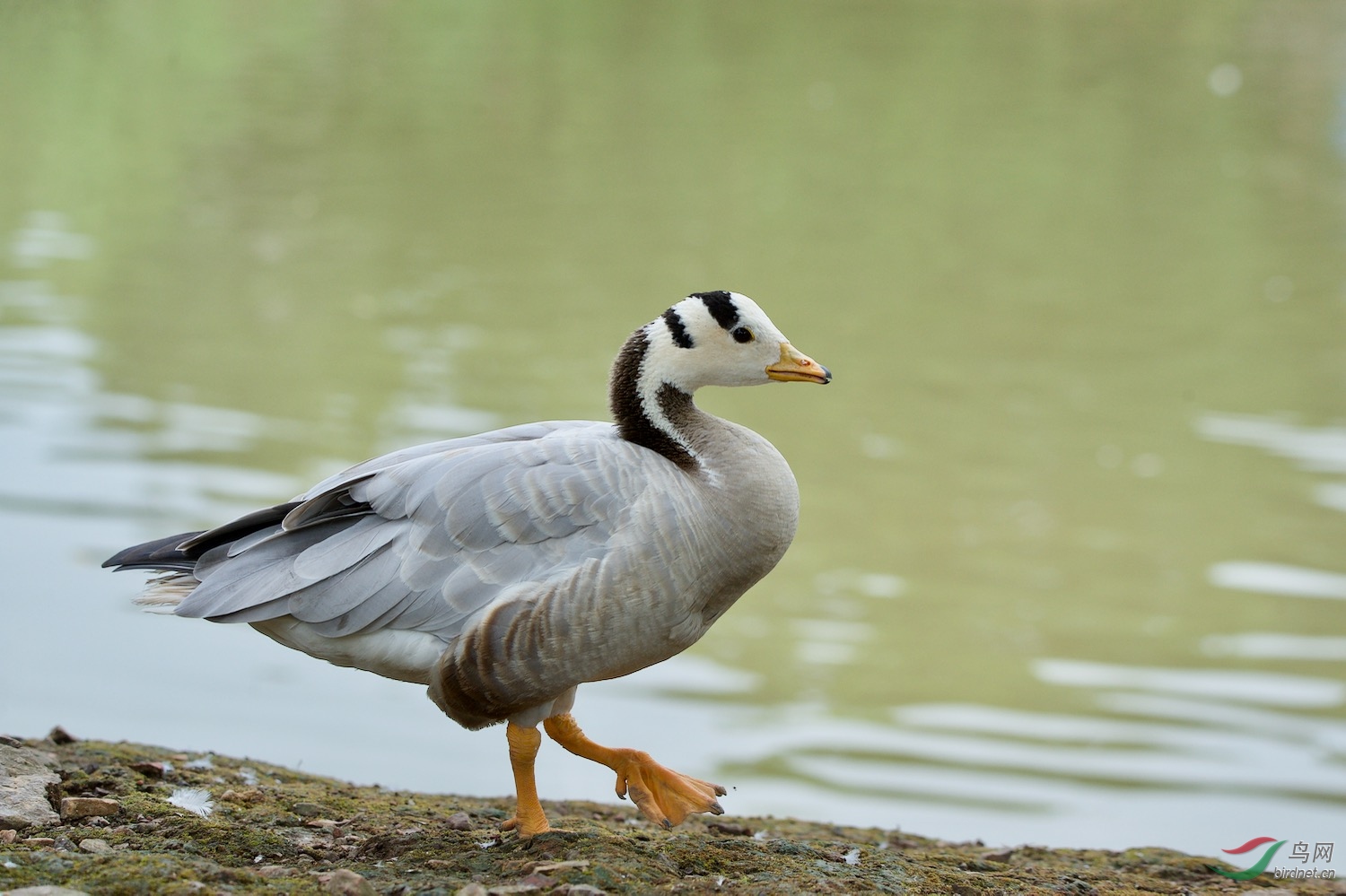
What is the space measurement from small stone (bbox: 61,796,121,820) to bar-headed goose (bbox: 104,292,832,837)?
28.0 inches

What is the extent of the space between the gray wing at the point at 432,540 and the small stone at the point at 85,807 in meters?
0.75

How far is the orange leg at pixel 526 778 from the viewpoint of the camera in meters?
4.89

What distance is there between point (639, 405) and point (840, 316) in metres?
13.9

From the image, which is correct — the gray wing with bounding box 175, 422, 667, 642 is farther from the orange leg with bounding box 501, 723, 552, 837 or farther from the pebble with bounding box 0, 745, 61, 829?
the pebble with bounding box 0, 745, 61, 829

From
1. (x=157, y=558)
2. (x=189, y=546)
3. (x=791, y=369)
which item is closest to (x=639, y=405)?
(x=791, y=369)

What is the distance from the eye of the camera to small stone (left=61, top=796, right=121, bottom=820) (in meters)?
4.79

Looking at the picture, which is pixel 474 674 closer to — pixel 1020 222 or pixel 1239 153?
pixel 1020 222

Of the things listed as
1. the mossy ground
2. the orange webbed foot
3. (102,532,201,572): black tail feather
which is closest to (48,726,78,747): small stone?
the mossy ground

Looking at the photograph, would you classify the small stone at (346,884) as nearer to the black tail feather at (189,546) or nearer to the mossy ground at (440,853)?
the mossy ground at (440,853)

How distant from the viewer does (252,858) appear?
4.57m

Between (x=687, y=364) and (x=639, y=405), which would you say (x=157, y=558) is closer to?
(x=639, y=405)

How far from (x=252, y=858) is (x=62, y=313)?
14759 millimetres

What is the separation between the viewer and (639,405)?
16.6 ft

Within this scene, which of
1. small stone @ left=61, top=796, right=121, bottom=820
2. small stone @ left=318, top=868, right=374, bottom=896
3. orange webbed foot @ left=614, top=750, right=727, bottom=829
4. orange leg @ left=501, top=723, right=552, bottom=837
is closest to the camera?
small stone @ left=318, top=868, right=374, bottom=896
